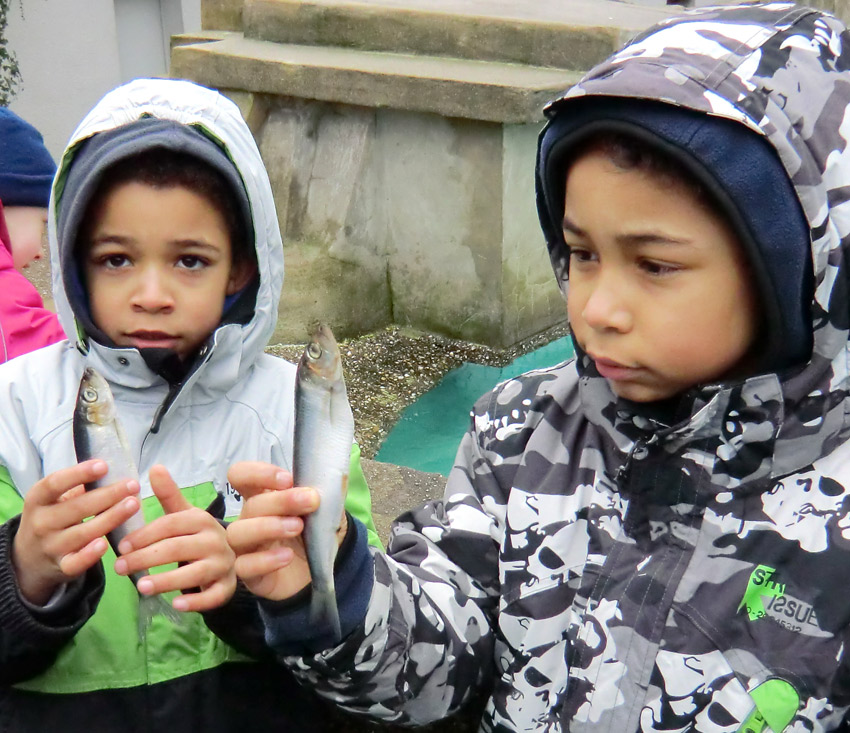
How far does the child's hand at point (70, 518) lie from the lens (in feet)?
4.99

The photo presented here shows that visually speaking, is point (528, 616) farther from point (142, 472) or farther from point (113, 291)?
point (113, 291)

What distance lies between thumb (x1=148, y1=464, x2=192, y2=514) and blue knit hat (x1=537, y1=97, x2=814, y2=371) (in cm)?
84

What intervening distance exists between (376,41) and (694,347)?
565cm

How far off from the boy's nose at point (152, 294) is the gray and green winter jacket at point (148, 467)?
0.32 ft

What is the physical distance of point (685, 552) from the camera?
5.33 ft

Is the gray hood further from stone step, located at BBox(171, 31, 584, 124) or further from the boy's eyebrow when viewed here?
stone step, located at BBox(171, 31, 584, 124)

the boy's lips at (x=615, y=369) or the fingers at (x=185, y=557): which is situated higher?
the boy's lips at (x=615, y=369)

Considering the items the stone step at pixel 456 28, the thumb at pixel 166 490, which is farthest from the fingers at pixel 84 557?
the stone step at pixel 456 28

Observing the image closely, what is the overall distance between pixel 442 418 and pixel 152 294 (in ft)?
14.1

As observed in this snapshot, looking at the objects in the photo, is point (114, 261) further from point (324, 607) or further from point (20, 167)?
point (20, 167)

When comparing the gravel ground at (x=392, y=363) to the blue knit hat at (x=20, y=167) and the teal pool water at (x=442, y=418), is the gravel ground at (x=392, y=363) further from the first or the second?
the blue knit hat at (x=20, y=167)

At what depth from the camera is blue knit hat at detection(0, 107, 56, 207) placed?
3.65 meters

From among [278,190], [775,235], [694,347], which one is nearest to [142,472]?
[694,347]

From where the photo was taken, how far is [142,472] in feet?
6.57
